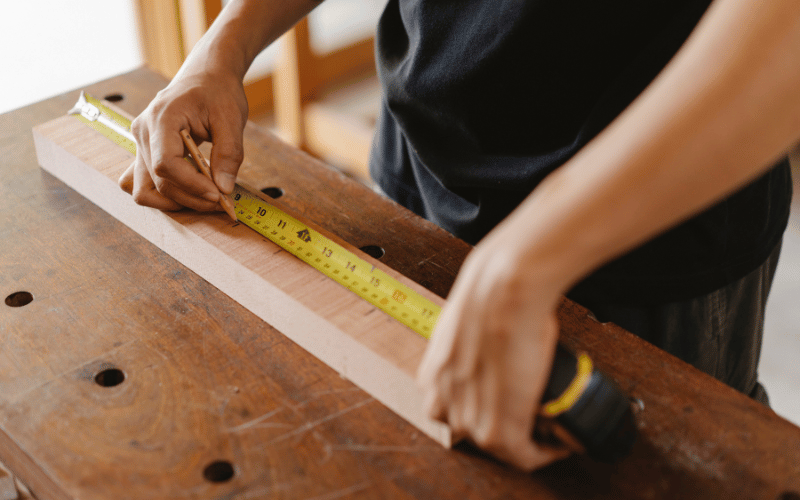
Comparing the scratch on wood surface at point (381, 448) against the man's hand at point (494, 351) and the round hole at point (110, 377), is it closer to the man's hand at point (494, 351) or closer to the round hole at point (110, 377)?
the man's hand at point (494, 351)

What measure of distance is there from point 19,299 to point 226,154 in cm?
42

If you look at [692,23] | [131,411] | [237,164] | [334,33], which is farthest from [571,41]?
[334,33]

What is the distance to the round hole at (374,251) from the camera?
4.22 ft

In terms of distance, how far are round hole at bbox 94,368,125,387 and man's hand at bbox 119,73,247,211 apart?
1.10 feet

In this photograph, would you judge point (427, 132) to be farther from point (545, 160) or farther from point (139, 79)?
point (139, 79)

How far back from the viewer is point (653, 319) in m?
1.27

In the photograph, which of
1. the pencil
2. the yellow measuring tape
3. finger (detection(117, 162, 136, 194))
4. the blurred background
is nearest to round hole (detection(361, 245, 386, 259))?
the yellow measuring tape

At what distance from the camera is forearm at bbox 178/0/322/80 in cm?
133

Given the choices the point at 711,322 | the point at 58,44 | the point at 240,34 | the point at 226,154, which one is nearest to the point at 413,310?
the point at 226,154

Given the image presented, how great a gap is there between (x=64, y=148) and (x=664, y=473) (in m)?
1.26

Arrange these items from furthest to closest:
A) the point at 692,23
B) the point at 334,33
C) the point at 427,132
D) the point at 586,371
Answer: the point at 334,33 → the point at 427,132 → the point at 692,23 → the point at 586,371

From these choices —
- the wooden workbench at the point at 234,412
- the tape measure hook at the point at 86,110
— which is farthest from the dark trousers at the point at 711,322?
the tape measure hook at the point at 86,110

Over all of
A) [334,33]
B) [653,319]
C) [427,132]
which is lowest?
[334,33]

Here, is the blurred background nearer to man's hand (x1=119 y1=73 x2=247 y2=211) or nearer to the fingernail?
man's hand (x1=119 y1=73 x2=247 y2=211)
